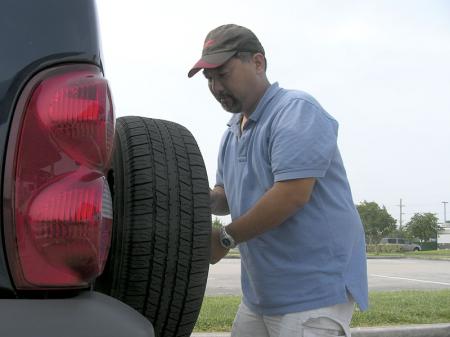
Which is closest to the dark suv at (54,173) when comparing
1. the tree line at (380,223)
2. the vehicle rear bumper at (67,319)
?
the vehicle rear bumper at (67,319)

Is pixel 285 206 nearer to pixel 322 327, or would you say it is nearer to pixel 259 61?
pixel 322 327

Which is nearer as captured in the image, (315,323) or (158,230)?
(158,230)

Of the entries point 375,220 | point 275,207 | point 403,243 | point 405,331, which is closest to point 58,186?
point 275,207

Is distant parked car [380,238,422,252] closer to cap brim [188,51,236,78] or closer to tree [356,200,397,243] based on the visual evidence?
tree [356,200,397,243]

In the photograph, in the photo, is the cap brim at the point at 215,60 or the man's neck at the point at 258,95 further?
the man's neck at the point at 258,95

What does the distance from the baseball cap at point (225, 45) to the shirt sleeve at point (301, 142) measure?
0.99ft

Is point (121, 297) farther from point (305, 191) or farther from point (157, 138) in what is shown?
point (305, 191)

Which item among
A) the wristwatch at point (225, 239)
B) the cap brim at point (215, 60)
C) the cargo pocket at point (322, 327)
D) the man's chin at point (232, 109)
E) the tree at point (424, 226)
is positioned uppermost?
the cap brim at point (215, 60)

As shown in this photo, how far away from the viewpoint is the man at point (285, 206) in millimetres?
1998

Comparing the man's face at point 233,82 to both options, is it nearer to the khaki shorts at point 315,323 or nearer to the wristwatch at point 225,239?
the wristwatch at point 225,239

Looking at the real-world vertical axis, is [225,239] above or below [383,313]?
above

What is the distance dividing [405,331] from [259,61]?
3.60m

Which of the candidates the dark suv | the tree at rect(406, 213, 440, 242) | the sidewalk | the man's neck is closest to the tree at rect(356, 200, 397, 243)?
the tree at rect(406, 213, 440, 242)

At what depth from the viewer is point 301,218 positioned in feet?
→ 6.82
